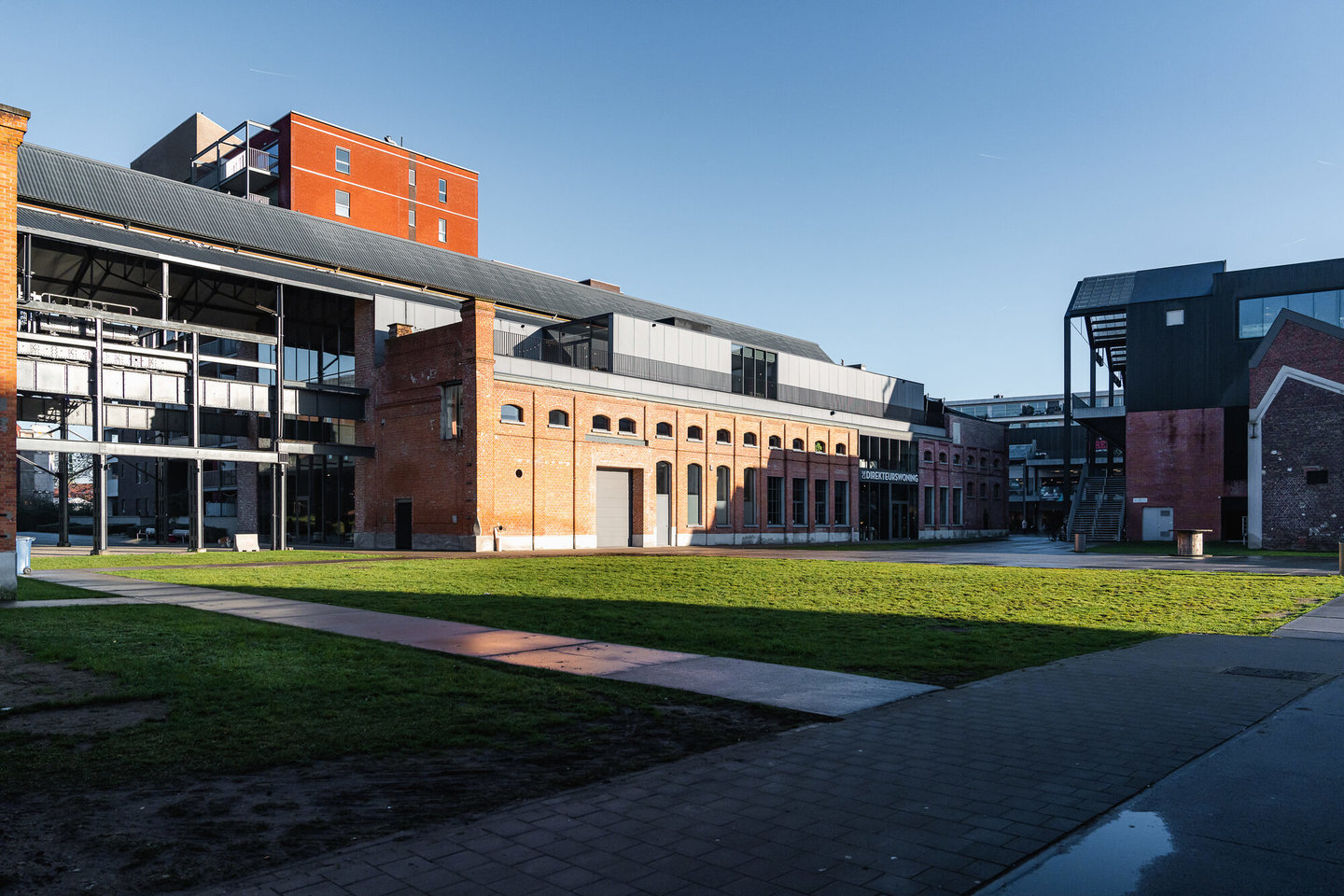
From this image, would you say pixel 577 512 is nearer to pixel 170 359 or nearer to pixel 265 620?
pixel 170 359

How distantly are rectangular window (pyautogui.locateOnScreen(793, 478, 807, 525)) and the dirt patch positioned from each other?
1631 inches

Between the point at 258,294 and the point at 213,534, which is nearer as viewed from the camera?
the point at 258,294

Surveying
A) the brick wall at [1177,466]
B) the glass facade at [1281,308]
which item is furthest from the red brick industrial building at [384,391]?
the glass facade at [1281,308]

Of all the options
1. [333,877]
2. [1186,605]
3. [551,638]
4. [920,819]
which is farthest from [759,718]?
[1186,605]

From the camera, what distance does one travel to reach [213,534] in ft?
139

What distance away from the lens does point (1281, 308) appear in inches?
1510

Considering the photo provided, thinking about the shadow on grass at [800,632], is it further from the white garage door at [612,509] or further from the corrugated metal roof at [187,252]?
the white garage door at [612,509]

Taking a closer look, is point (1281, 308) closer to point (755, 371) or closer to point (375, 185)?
point (755, 371)

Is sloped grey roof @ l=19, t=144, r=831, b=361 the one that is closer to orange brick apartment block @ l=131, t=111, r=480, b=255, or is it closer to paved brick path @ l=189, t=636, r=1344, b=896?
orange brick apartment block @ l=131, t=111, r=480, b=255

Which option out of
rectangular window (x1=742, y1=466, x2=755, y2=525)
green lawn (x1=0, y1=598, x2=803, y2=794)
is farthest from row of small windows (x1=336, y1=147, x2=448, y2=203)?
green lawn (x1=0, y1=598, x2=803, y2=794)

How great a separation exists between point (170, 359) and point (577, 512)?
15573 mm

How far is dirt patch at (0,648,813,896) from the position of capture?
3.57 m

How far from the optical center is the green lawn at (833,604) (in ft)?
31.2

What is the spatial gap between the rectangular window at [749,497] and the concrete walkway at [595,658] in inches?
1231
